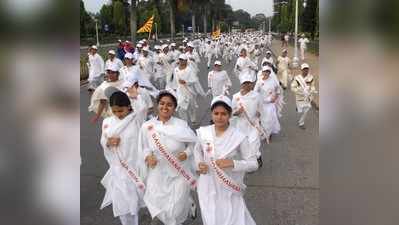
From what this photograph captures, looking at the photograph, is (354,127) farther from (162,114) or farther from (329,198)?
(162,114)

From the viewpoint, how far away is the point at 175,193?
4711mm

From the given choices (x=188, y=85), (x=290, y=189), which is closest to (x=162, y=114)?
(x=290, y=189)

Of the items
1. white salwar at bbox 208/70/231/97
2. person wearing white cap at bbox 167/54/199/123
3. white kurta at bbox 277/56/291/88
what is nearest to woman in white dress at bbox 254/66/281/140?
person wearing white cap at bbox 167/54/199/123

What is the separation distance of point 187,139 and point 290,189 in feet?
8.35

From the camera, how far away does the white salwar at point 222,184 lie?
4.24 metres

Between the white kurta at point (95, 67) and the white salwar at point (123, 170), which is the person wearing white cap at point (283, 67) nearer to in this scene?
the white kurta at point (95, 67)

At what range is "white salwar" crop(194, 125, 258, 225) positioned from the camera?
4242mm

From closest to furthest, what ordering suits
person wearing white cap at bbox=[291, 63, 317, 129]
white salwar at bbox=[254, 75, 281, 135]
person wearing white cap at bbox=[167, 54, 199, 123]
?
white salwar at bbox=[254, 75, 281, 135] → person wearing white cap at bbox=[291, 63, 317, 129] → person wearing white cap at bbox=[167, 54, 199, 123]

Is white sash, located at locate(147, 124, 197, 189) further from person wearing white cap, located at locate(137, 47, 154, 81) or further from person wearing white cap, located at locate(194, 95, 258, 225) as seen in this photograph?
person wearing white cap, located at locate(137, 47, 154, 81)

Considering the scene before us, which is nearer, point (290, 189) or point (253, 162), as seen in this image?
point (253, 162)

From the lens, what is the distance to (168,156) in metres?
4.64

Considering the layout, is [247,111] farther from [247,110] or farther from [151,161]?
[151,161]

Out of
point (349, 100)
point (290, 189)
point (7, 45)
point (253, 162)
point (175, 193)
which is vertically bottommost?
point (290, 189)

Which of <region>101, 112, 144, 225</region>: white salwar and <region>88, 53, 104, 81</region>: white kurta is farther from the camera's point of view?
<region>88, 53, 104, 81</region>: white kurta
